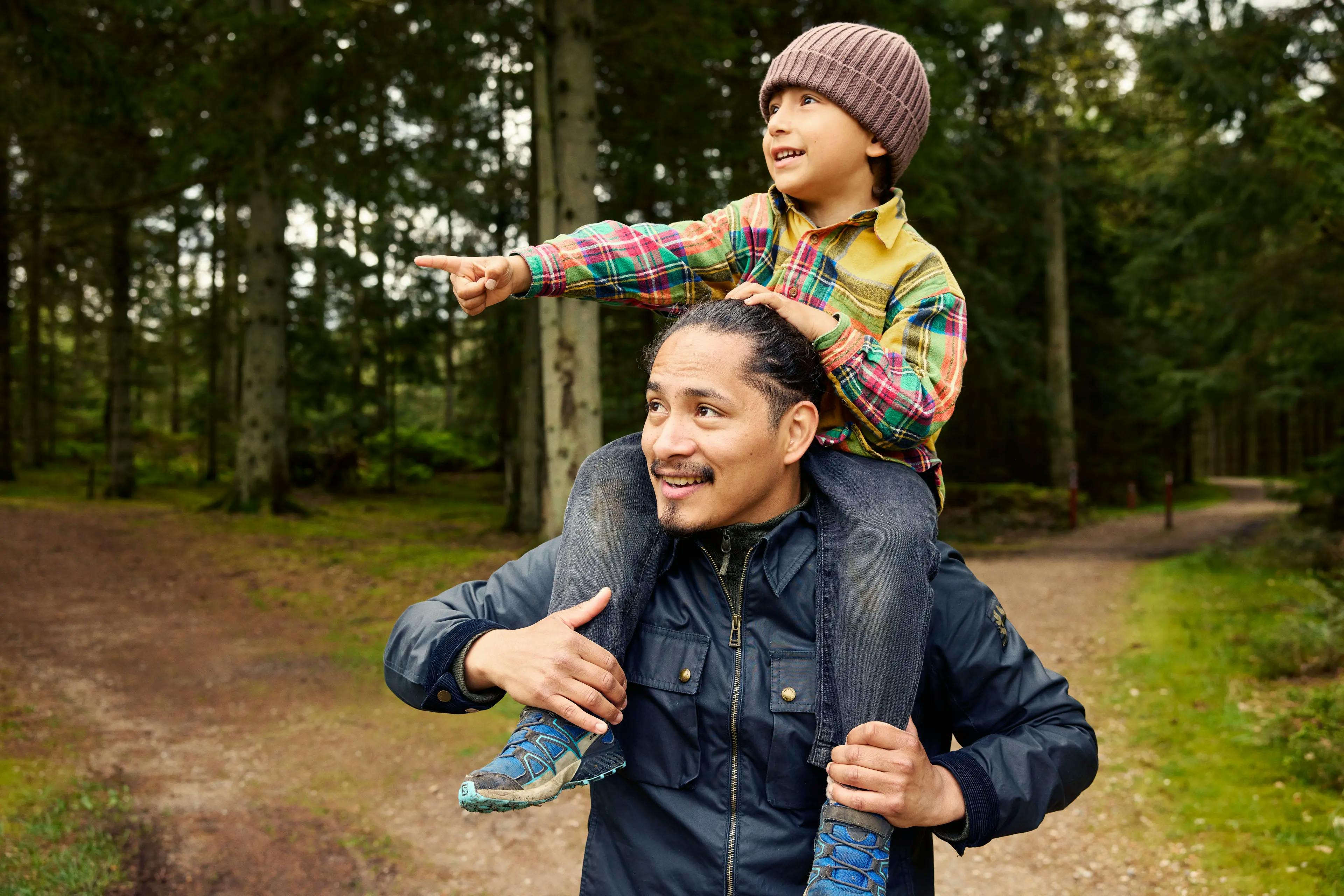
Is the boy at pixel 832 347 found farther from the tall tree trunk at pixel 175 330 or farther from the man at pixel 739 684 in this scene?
the tall tree trunk at pixel 175 330

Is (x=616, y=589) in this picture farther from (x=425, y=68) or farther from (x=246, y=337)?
(x=246, y=337)

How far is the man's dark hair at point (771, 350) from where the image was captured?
1.96 m

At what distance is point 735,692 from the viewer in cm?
198

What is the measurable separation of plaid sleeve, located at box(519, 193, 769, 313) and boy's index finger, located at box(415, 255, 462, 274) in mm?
189

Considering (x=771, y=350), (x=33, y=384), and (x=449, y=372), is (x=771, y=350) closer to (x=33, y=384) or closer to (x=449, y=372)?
(x=33, y=384)

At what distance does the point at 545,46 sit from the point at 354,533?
356 inches

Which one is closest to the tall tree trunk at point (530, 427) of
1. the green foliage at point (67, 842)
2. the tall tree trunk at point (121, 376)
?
the tall tree trunk at point (121, 376)

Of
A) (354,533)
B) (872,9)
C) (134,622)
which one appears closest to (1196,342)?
(872,9)

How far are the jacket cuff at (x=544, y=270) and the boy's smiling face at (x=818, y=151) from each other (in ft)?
1.75

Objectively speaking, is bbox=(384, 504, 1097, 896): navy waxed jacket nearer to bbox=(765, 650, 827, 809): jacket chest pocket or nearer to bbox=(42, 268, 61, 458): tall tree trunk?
bbox=(765, 650, 827, 809): jacket chest pocket

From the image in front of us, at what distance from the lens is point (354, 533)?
15.8 meters

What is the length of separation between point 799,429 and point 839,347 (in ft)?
0.62

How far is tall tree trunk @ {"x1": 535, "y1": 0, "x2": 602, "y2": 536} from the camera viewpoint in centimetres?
909

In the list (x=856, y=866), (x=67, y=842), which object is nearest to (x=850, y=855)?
(x=856, y=866)
